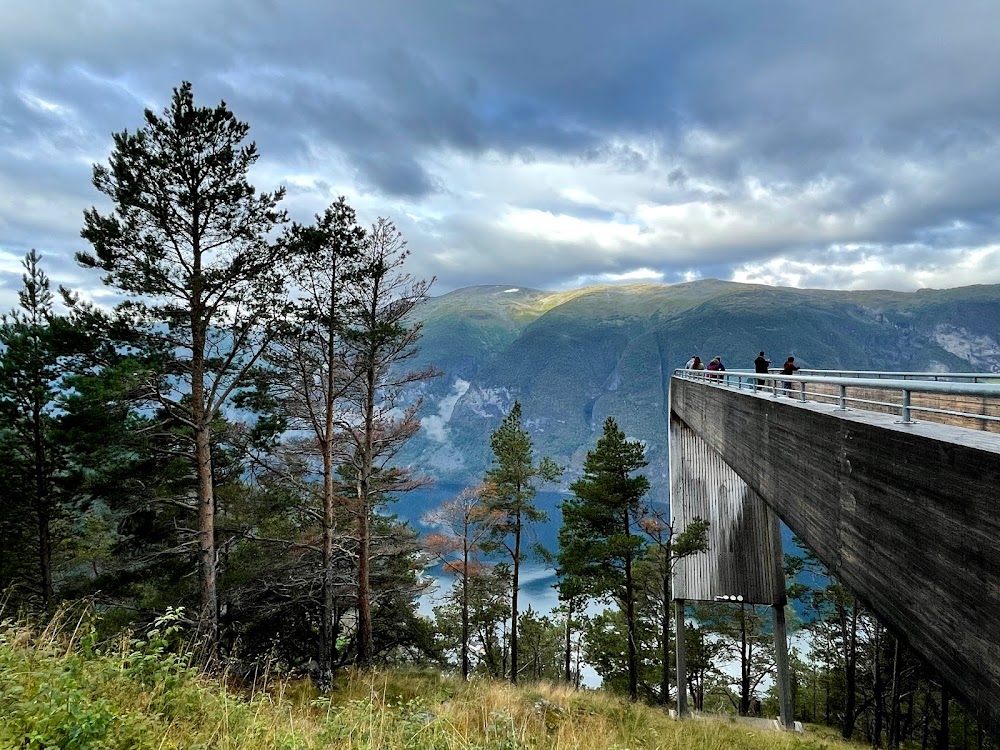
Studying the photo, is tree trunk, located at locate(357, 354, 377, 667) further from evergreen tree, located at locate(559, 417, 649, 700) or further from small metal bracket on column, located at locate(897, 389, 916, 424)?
small metal bracket on column, located at locate(897, 389, 916, 424)

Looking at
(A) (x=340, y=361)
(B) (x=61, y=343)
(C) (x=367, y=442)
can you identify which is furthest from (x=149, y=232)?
(C) (x=367, y=442)

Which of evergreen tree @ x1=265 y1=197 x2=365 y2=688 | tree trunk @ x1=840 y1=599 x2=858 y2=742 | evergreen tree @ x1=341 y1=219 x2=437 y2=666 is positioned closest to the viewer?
evergreen tree @ x1=265 y1=197 x2=365 y2=688

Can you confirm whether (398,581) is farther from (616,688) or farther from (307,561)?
(616,688)

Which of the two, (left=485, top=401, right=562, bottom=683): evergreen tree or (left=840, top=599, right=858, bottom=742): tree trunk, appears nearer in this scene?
(left=840, top=599, right=858, bottom=742): tree trunk

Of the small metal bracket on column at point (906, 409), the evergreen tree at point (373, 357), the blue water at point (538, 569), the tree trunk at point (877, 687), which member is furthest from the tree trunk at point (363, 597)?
the tree trunk at point (877, 687)

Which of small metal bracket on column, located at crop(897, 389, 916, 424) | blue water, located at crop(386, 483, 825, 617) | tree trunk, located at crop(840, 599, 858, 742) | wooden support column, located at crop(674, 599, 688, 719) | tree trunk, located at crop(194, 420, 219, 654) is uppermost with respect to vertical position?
small metal bracket on column, located at crop(897, 389, 916, 424)

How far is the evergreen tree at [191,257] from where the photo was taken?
28.9 ft

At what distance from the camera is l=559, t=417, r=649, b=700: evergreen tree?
19.4 m

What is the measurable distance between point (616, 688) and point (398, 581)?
57.1ft

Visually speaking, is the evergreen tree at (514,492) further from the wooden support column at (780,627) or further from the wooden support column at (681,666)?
the wooden support column at (780,627)

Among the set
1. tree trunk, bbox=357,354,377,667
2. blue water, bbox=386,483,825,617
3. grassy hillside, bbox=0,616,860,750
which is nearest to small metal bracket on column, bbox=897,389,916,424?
grassy hillside, bbox=0,616,860,750

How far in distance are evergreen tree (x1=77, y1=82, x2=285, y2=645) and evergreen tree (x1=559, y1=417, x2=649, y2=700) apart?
45.5ft

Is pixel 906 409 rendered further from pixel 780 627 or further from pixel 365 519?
pixel 780 627

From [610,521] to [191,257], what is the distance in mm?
17005
